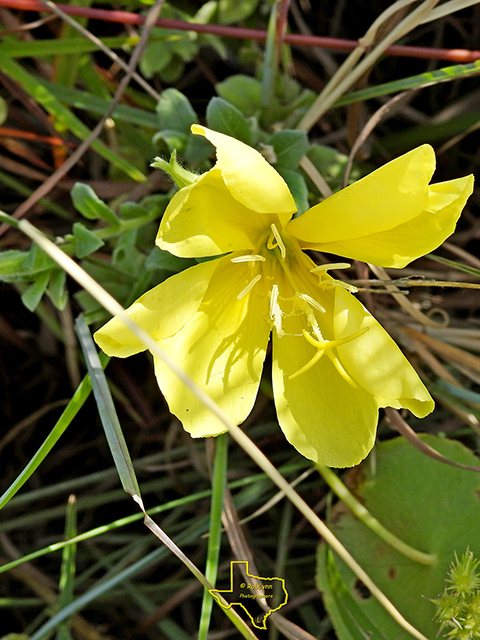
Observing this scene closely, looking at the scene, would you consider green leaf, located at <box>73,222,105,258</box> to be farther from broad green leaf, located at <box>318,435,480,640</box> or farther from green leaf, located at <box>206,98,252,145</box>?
broad green leaf, located at <box>318,435,480,640</box>

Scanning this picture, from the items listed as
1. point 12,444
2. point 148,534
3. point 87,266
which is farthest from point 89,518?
point 87,266

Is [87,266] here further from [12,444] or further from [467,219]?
[467,219]

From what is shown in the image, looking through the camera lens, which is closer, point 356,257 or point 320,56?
point 356,257

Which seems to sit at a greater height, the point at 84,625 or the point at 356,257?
the point at 356,257

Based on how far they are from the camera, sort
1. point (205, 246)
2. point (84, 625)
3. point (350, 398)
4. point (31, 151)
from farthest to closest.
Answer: point (31, 151), point (84, 625), point (350, 398), point (205, 246)

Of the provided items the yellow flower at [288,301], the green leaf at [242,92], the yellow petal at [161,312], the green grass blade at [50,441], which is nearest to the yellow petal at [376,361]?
the yellow flower at [288,301]

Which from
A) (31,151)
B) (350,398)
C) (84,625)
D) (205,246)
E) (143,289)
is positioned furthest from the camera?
(31,151)

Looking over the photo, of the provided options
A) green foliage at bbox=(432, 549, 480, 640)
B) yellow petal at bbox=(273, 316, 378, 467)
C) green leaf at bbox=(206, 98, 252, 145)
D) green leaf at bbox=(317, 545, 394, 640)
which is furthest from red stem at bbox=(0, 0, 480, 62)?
green leaf at bbox=(317, 545, 394, 640)
